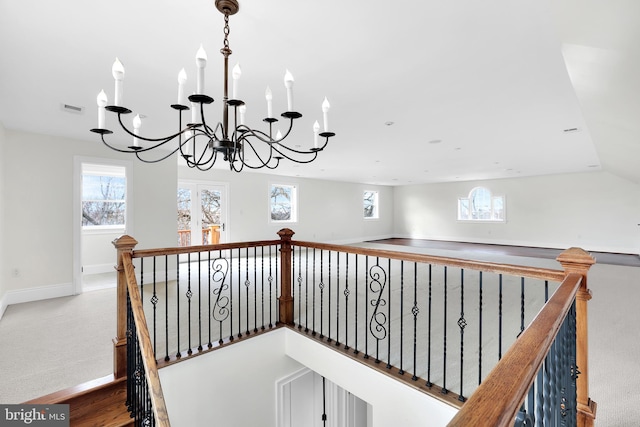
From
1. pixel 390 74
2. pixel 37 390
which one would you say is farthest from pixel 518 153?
pixel 37 390

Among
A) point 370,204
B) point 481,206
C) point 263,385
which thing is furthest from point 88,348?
point 481,206

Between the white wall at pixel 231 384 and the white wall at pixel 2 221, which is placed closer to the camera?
the white wall at pixel 231 384

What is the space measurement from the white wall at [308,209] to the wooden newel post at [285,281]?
5.02 m

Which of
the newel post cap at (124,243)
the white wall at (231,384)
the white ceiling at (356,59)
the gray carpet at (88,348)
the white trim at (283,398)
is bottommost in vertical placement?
the white trim at (283,398)

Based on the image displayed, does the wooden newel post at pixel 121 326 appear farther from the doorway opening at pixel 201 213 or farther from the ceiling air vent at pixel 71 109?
the doorway opening at pixel 201 213

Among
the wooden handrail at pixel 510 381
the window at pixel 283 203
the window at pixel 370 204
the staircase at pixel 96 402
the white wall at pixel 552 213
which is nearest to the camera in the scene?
the wooden handrail at pixel 510 381

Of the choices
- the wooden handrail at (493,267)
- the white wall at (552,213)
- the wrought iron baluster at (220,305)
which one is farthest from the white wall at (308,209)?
the wooden handrail at (493,267)

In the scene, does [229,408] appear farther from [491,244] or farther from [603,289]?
[491,244]

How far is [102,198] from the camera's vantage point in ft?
21.5

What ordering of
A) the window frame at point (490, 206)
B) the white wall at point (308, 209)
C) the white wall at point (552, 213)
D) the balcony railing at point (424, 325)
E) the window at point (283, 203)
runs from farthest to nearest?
the window frame at point (490, 206), the window at point (283, 203), the white wall at point (552, 213), the white wall at point (308, 209), the balcony railing at point (424, 325)

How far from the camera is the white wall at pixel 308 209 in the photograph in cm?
793

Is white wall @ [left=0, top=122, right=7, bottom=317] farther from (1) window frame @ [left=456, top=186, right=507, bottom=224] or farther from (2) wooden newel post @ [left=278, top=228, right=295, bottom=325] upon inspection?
(1) window frame @ [left=456, top=186, right=507, bottom=224]

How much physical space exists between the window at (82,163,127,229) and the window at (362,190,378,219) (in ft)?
28.0

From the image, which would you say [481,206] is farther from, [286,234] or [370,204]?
[286,234]
